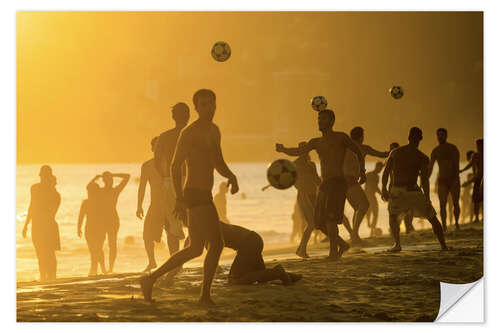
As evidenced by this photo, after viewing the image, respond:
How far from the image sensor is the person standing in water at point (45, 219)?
13.4 metres

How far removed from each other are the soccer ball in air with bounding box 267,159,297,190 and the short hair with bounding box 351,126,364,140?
12.1ft

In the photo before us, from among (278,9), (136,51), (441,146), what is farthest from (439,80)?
(136,51)

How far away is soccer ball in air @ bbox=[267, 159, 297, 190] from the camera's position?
1020 cm

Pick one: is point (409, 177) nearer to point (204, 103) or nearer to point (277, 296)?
point (277, 296)

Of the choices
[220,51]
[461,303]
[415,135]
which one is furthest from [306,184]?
[461,303]

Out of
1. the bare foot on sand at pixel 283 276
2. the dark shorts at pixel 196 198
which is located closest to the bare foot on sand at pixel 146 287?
the dark shorts at pixel 196 198

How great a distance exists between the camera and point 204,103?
9.45m

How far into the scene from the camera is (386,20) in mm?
11945

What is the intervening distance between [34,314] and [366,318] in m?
4.15

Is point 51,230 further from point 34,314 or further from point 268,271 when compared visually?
point 268,271

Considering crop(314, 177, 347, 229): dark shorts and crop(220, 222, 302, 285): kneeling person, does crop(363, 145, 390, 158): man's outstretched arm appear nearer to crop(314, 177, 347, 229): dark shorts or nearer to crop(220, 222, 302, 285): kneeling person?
crop(314, 177, 347, 229): dark shorts

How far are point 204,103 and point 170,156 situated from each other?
1418 mm

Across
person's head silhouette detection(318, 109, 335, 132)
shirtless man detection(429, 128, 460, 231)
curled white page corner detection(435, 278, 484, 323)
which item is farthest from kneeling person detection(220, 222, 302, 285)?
shirtless man detection(429, 128, 460, 231)

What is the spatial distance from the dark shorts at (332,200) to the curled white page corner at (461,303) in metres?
1.79
